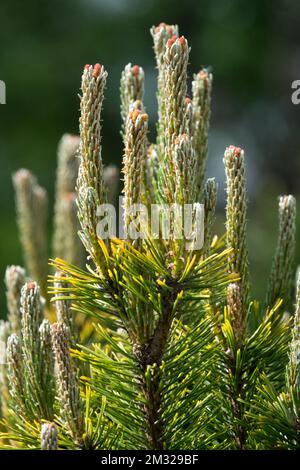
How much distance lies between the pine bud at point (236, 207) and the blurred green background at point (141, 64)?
5092 mm

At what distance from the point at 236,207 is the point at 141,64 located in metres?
6.13

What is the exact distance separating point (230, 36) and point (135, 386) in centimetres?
626

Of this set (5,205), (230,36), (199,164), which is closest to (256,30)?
(230,36)

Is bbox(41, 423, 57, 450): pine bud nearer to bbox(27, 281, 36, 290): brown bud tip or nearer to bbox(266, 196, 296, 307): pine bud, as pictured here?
bbox(27, 281, 36, 290): brown bud tip

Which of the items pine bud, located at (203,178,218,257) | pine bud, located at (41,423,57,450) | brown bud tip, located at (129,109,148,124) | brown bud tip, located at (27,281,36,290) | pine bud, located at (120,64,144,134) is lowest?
pine bud, located at (41,423,57,450)

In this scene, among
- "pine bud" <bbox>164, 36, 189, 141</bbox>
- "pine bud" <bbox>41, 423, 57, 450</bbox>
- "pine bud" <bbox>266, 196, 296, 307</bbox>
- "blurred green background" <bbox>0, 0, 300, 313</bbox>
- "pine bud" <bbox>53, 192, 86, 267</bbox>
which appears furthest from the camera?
"blurred green background" <bbox>0, 0, 300, 313</bbox>

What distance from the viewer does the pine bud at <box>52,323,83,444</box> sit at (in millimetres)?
863

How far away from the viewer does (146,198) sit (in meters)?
0.99

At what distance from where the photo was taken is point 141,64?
691 centimetres

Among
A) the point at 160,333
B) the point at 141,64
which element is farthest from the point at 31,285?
the point at 141,64

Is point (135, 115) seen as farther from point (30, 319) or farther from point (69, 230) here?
point (69, 230)

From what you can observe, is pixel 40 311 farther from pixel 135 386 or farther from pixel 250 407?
pixel 250 407

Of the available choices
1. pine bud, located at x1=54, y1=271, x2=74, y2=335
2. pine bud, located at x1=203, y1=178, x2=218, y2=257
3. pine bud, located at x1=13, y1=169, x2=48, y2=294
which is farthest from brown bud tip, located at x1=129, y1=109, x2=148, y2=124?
pine bud, located at x1=13, y1=169, x2=48, y2=294

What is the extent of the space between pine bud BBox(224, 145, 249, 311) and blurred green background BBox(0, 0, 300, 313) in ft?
16.7
